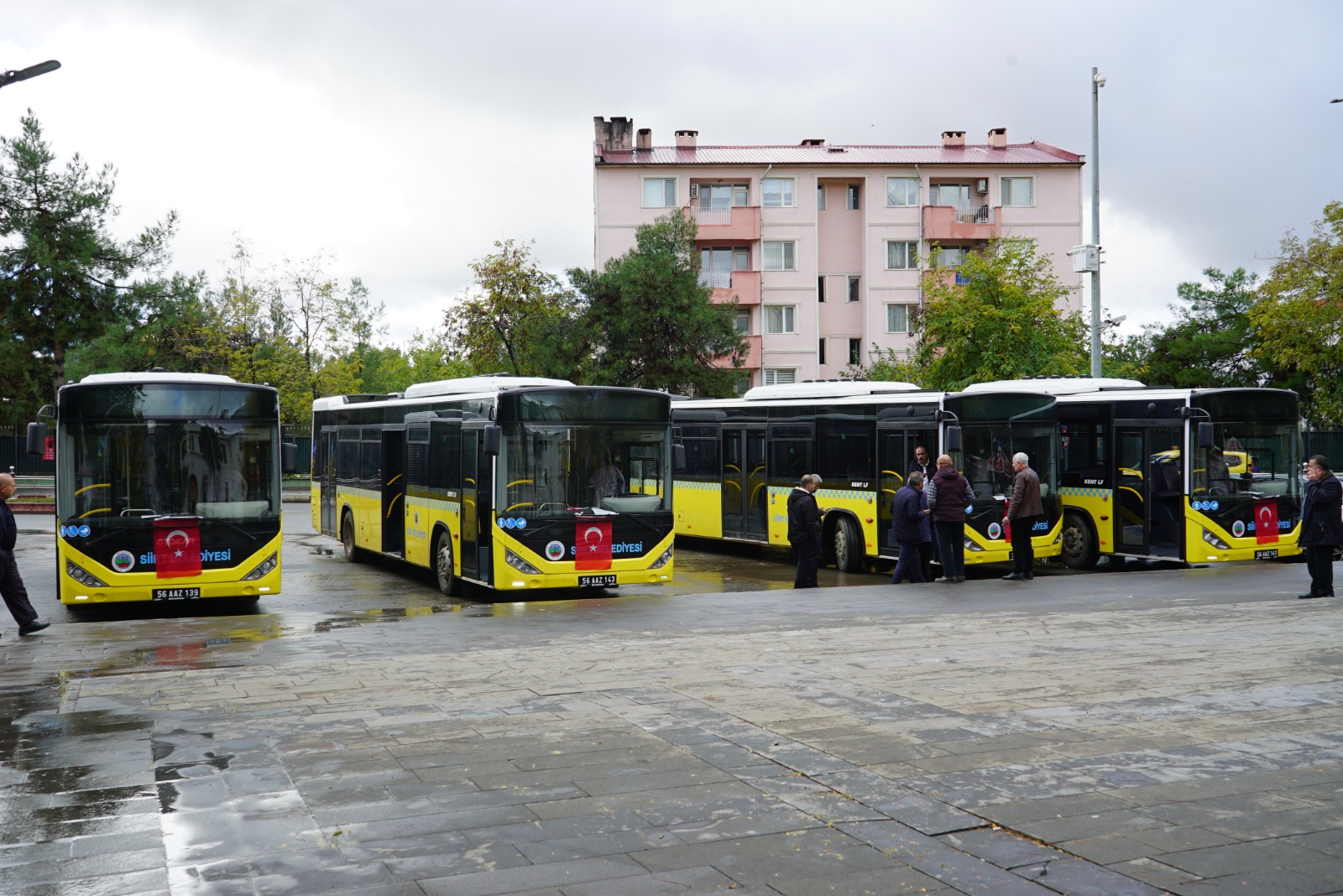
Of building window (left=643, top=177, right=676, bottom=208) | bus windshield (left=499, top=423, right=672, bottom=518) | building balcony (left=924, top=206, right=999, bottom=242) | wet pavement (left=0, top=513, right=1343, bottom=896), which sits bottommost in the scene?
wet pavement (left=0, top=513, right=1343, bottom=896)

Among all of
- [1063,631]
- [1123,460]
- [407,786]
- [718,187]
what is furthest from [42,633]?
[718,187]

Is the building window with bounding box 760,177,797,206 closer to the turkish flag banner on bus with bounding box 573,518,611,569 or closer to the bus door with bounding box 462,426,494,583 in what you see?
the bus door with bounding box 462,426,494,583

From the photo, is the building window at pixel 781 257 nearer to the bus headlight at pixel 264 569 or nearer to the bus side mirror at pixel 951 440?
the bus side mirror at pixel 951 440

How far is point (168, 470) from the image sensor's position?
15.2m

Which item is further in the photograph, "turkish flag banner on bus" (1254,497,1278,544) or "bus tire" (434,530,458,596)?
"turkish flag banner on bus" (1254,497,1278,544)

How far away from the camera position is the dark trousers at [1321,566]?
1584 centimetres

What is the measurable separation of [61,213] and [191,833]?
4594 cm

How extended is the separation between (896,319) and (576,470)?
44.1 m

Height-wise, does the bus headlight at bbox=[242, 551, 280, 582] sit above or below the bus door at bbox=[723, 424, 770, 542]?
below

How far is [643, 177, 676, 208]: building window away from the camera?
57344mm

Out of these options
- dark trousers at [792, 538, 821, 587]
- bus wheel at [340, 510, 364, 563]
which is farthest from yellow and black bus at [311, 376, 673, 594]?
bus wheel at [340, 510, 364, 563]

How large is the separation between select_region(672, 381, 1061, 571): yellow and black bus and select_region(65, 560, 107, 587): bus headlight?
1153 centimetres

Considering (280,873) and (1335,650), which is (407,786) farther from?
(1335,650)

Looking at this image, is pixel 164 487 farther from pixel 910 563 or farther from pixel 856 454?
pixel 856 454
